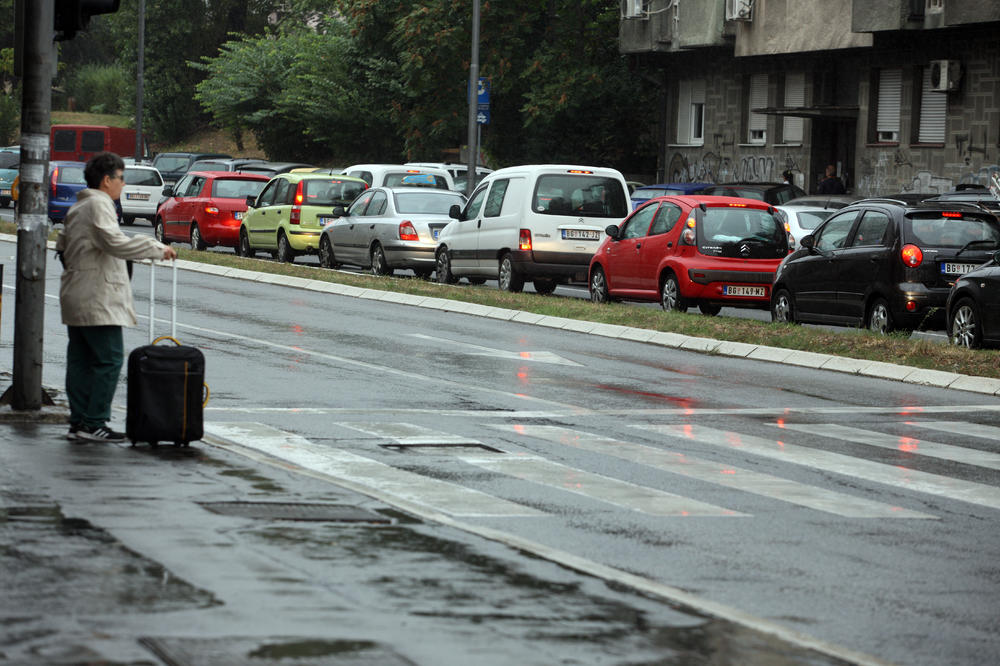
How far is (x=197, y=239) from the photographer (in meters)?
34.5

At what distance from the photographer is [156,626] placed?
18.9 ft

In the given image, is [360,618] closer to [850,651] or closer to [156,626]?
[156,626]

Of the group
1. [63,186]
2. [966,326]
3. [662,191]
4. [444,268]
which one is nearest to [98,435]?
[966,326]

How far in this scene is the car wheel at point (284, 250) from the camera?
3192cm

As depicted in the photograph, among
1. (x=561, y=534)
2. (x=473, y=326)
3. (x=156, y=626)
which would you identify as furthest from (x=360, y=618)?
(x=473, y=326)

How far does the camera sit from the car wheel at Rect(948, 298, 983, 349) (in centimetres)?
1750

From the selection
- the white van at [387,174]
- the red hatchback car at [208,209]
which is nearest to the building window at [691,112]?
the white van at [387,174]

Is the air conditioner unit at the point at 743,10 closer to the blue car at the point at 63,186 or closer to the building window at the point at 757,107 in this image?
the building window at the point at 757,107

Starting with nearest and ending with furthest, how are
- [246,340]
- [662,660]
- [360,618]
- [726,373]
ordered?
[662,660], [360,618], [726,373], [246,340]

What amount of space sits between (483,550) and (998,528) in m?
2.84

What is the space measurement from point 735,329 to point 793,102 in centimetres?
2517

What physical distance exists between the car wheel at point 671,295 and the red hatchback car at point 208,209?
559 inches

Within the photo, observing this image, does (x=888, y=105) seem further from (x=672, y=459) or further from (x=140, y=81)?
(x=672, y=459)

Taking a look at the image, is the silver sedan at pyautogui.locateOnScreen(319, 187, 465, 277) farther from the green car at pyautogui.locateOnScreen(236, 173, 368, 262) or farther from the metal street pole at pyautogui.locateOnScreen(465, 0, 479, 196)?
the metal street pole at pyautogui.locateOnScreen(465, 0, 479, 196)
